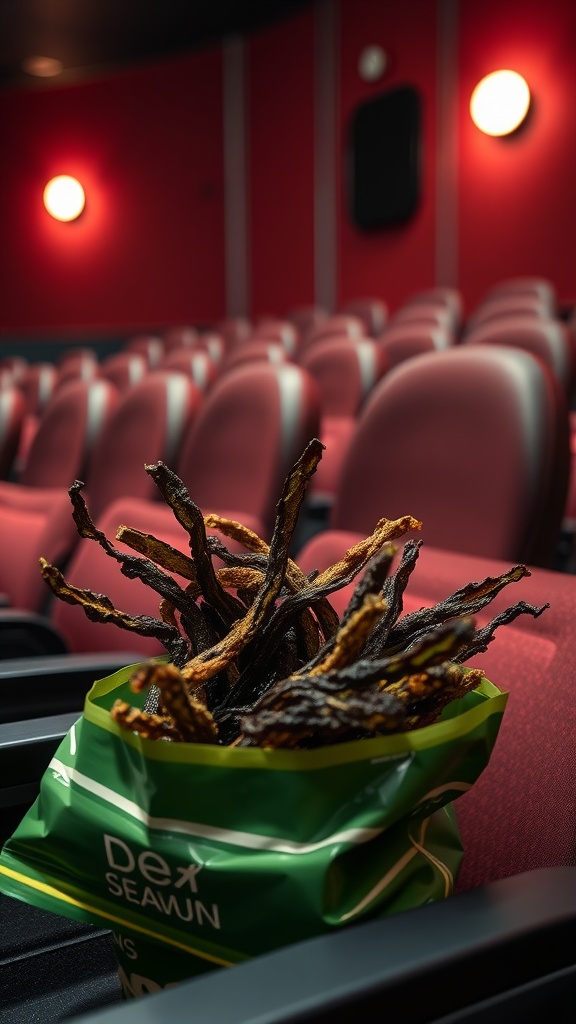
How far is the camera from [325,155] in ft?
23.3

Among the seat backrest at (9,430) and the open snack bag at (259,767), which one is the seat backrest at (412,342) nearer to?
the seat backrest at (9,430)

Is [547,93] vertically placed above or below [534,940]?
above

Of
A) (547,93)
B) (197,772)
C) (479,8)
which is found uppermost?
(479,8)

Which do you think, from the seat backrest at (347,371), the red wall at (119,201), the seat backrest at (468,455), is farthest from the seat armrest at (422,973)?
the red wall at (119,201)

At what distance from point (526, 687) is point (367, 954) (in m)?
0.30

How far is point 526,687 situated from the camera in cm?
66

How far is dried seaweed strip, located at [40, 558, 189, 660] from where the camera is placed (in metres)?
0.49

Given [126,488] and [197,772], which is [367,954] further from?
[126,488]

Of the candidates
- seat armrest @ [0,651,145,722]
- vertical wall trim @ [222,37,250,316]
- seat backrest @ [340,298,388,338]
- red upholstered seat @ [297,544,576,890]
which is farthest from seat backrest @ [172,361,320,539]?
vertical wall trim @ [222,37,250,316]

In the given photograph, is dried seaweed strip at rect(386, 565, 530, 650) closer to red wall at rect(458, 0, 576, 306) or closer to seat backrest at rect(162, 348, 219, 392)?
seat backrest at rect(162, 348, 219, 392)

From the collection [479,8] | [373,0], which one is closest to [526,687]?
[479,8]

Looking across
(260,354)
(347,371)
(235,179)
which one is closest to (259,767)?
(347,371)

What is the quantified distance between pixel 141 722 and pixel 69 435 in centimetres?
175

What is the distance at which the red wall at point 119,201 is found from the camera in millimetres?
8227
